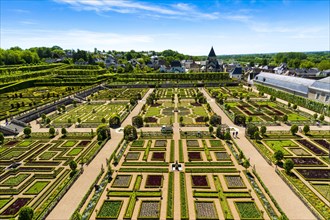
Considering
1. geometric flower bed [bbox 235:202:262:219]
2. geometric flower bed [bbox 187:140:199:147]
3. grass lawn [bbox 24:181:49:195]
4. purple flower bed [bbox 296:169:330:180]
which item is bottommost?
geometric flower bed [bbox 235:202:262:219]

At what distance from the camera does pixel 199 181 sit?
33.2m

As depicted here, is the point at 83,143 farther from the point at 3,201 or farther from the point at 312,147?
the point at 312,147

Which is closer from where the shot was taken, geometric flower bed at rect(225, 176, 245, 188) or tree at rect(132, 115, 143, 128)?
geometric flower bed at rect(225, 176, 245, 188)

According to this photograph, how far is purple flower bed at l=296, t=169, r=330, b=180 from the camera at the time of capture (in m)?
33.8

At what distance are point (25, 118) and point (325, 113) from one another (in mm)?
81553

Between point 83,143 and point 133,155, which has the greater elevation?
point 83,143

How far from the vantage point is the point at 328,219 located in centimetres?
2538

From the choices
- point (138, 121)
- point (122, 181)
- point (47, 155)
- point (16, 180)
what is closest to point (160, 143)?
point (138, 121)

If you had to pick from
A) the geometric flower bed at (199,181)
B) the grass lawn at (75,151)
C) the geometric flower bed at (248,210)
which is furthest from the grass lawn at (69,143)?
the geometric flower bed at (248,210)

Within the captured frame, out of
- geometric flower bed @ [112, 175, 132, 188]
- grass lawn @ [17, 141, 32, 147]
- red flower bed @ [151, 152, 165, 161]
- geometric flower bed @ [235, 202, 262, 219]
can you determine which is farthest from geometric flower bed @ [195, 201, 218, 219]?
grass lawn @ [17, 141, 32, 147]

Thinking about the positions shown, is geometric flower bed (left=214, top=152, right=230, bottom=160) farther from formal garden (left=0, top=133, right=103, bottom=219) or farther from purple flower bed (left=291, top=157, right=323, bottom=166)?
formal garden (left=0, top=133, right=103, bottom=219)

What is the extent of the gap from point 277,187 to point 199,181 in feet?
34.5

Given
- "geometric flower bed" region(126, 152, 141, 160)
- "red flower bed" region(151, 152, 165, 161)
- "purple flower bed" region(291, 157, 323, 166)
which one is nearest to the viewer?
"purple flower bed" region(291, 157, 323, 166)

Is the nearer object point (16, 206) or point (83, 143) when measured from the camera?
point (16, 206)
